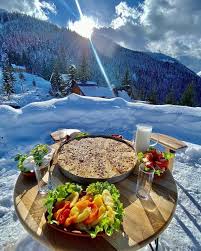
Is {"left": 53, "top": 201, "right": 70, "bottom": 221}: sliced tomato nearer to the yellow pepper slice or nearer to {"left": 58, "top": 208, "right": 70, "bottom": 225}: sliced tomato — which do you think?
{"left": 58, "top": 208, "right": 70, "bottom": 225}: sliced tomato

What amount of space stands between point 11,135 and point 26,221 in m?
3.61

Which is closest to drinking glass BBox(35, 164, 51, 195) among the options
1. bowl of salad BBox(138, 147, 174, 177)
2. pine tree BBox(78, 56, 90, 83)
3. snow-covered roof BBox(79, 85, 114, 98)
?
bowl of salad BBox(138, 147, 174, 177)

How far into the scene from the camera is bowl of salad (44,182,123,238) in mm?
1332

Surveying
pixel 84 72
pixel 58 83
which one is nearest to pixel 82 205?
pixel 84 72

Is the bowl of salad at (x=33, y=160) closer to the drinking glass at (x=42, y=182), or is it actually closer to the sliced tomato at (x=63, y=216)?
the drinking glass at (x=42, y=182)

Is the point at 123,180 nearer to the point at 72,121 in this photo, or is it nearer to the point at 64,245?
the point at 64,245

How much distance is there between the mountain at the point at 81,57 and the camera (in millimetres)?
69188

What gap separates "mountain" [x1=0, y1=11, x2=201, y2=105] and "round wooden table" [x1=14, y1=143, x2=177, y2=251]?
5377 centimetres

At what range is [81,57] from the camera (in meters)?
62.8

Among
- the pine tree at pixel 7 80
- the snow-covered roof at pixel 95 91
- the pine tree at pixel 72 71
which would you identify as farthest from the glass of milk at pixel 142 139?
the pine tree at pixel 7 80

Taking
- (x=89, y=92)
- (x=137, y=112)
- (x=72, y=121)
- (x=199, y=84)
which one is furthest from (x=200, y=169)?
(x=199, y=84)

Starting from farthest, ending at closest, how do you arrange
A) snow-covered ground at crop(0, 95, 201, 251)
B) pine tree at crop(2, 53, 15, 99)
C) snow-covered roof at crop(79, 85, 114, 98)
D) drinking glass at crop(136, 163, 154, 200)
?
pine tree at crop(2, 53, 15, 99), snow-covered roof at crop(79, 85, 114, 98), snow-covered ground at crop(0, 95, 201, 251), drinking glass at crop(136, 163, 154, 200)

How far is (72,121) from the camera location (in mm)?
5457

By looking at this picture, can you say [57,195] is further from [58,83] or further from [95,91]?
[58,83]
